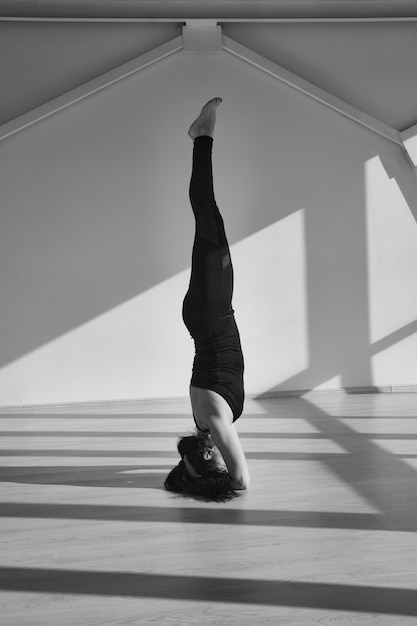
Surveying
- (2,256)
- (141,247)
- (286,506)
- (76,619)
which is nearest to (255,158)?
(141,247)

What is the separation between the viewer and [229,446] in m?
3.34

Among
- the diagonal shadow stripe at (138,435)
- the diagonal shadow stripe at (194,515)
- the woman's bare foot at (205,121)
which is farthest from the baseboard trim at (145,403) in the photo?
the woman's bare foot at (205,121)

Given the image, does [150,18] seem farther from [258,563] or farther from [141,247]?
[258,563]

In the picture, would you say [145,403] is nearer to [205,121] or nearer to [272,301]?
[272,301]

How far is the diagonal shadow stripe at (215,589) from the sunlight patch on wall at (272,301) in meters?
3.58

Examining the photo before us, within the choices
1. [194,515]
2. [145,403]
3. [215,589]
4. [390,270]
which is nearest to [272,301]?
[390,270]

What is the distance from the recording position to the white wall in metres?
5.71

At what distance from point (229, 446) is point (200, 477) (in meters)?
0.25

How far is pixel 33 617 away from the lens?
2.23 meters

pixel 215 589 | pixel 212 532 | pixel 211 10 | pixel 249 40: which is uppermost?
pixel 211 10

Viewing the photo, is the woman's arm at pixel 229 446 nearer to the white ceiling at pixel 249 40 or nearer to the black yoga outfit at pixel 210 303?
the black yoga outfit at pixel 210 303

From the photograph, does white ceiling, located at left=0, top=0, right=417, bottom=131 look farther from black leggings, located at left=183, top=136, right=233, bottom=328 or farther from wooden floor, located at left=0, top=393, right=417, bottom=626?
wooden floor, located at left=0, top=393, right=417, bottom=626

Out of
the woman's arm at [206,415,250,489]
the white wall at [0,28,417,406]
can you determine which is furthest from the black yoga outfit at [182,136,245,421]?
the white wall at [0,28,417,406]

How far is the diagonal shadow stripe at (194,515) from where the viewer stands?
3020 mm
